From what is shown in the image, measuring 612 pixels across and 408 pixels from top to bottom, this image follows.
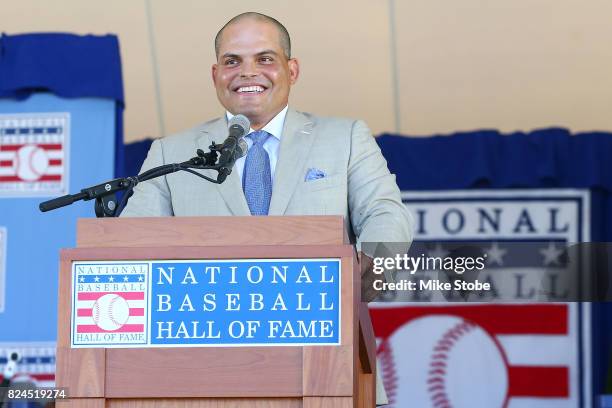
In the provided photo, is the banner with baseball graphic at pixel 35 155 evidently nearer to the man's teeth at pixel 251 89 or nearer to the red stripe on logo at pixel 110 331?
the man's teeth at pixel 251 89

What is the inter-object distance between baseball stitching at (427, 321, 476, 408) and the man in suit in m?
2.38

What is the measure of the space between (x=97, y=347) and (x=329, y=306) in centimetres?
48

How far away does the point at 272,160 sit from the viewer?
11.0 ft

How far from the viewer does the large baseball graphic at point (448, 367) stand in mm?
5578

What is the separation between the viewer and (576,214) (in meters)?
5.65

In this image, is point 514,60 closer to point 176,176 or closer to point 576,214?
point 576,214

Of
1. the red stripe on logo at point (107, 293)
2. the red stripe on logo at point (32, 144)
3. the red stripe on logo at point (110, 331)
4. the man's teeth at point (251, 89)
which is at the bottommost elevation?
the red stripe on logo at point (110, 331)

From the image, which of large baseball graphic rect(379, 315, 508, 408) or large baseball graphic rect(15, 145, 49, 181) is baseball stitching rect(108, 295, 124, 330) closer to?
large baseball graphic rect(15, 145, 49, 181)

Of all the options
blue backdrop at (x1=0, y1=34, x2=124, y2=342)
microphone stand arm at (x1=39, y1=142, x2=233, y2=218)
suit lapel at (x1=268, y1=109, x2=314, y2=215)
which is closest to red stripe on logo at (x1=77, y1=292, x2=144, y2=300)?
microphone stand arm at (x1=39, y1=142, x2=233, y2=218)

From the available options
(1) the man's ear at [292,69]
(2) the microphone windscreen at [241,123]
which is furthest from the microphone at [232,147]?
(1) the man's ear at [292,69]

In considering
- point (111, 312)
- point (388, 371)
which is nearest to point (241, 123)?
point (111, 312)

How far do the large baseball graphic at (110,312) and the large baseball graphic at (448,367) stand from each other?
3221 millimetres

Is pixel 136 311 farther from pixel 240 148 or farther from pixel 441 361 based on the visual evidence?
pixel 441 361

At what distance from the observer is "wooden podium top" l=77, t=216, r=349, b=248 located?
2531 millimetres
